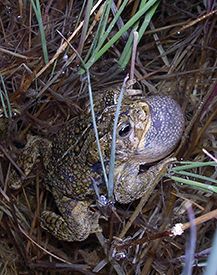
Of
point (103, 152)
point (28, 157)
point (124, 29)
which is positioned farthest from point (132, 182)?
point (124, 29)

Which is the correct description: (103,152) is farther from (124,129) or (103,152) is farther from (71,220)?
(71,220)

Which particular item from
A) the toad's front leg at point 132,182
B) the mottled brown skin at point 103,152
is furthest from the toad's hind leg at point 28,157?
the toad's front leg at point 132,182

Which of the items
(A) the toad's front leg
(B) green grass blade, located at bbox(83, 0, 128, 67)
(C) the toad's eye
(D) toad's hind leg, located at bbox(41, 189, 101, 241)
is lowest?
(D) toad's hind leg, located at bbox(41, 189, 101, 241)

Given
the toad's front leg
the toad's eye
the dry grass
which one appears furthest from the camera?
the dry grass

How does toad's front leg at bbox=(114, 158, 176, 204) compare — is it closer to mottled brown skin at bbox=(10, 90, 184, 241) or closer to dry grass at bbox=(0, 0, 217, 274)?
mottled brown skin at bbox=(10, 90, 184, 241)

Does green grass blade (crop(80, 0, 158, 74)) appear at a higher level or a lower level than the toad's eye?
higher

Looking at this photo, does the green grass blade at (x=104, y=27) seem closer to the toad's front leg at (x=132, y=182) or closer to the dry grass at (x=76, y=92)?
the dry grass at (x=76, y=92)

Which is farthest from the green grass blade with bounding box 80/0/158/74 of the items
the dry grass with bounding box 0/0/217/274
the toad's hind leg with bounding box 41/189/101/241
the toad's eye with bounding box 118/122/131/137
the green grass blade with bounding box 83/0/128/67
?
the toad's hind leg with bounding box 41/189/101/241
